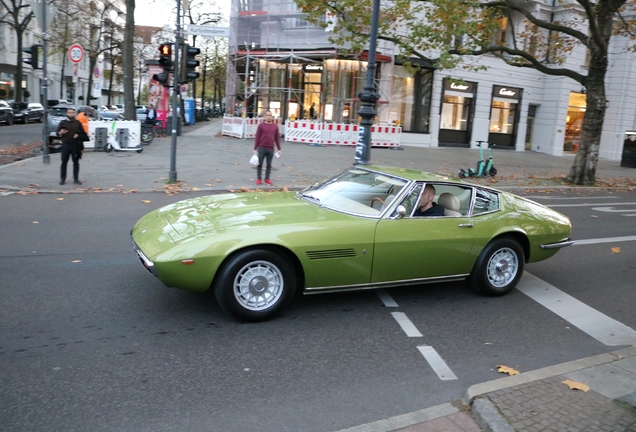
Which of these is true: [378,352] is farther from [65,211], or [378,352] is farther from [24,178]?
[24,178]

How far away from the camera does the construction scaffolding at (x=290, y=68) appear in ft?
93.6

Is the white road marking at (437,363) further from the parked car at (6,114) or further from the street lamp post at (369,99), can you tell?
the parked car at (6,114)

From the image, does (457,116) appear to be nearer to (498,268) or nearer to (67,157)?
(67,157)

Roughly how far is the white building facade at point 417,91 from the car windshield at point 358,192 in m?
21.7

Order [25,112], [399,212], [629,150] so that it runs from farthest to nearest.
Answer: [25,112] < [629,150] < [399,212]

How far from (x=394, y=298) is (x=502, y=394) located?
2240 mm

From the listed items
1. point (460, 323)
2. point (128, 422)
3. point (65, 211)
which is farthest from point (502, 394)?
point (65, 211)

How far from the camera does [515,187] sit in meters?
16.2

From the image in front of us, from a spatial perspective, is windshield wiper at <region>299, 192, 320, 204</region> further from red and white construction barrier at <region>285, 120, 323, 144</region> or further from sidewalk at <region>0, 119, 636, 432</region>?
red and white construction barrier at <region>285, 120, 323, 144</region>

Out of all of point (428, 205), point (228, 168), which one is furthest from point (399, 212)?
point (228, 168)

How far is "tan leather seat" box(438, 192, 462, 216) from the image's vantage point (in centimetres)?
589

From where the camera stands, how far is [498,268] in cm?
604

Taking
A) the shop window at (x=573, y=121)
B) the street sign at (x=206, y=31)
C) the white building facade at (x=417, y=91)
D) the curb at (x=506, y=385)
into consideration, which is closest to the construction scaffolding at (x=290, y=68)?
the white building facade at (x=417, y=91)

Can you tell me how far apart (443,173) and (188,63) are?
362 inches
